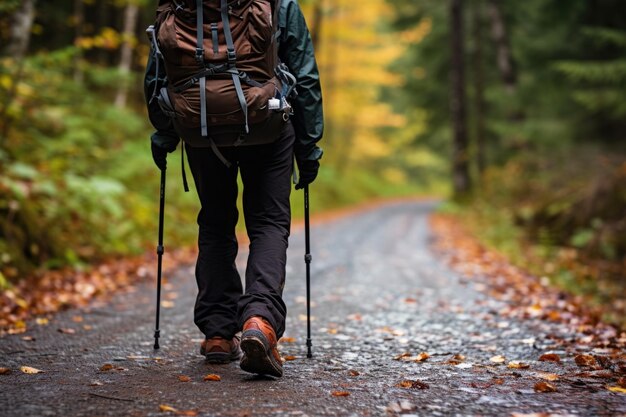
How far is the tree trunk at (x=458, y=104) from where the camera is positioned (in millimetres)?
20734

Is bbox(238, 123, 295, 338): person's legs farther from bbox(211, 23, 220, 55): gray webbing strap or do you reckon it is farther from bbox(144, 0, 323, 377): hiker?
bbox(211, 23, 220, 55): gray webbing strap

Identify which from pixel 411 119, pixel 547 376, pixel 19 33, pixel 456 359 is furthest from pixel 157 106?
pixel 411 119

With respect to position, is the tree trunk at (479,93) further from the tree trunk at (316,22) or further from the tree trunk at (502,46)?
the tree trunk at (316,22)

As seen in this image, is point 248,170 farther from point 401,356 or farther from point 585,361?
point 585,361

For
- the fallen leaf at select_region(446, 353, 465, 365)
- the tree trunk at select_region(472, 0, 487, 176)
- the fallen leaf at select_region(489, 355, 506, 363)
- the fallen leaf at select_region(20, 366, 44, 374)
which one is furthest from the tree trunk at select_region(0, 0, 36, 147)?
the tree trunk at select_region(472, 0, 487, 176)

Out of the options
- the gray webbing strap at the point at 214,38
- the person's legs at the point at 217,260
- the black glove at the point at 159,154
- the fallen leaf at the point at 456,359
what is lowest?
the fallen leaf at the point at 456,359

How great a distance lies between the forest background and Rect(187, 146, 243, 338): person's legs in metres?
2.52

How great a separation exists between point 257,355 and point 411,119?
27.8 meters

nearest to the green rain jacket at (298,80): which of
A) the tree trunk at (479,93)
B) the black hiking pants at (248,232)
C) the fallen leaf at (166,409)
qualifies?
the black hiking pants at (248,232)

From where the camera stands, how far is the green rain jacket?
3.48 meters

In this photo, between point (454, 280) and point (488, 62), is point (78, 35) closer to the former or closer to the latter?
point (454, 280)

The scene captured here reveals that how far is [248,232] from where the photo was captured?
3631 mm

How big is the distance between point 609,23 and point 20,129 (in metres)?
13.4

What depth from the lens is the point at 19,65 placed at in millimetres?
7023
